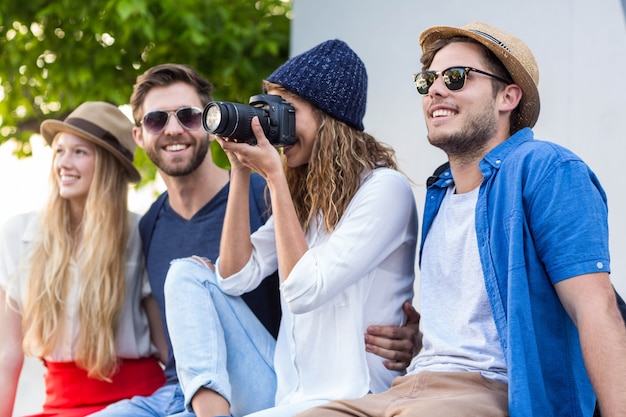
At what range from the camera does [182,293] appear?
8.93 ft

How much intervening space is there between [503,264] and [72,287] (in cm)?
191

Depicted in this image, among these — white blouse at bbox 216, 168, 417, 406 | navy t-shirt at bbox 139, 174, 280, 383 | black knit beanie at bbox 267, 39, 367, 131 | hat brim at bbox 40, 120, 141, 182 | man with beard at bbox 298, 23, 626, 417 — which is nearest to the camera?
man with beard at bbox 298, 23, 626, 417

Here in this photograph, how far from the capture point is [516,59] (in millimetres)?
2338

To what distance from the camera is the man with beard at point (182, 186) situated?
322cm

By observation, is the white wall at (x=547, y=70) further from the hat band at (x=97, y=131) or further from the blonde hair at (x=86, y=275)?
the blonde hair at (x=86, y=275)

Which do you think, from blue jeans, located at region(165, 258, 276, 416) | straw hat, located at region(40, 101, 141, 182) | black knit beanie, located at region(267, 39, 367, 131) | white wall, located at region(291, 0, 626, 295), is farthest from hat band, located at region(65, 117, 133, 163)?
white wall, located at region(291, 0, 626, 295)

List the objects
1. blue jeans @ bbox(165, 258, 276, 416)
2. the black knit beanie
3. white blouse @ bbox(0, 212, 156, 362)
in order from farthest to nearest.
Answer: white blouse @ bbox(0, 212, 156, 362)
the black knit beanie
blue jeans @ bbox(165, 258, 276, 416)

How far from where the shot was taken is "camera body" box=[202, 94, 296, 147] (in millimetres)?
2576

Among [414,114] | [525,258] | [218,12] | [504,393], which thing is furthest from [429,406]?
[218,12]

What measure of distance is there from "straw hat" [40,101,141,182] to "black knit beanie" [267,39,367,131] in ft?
3.54

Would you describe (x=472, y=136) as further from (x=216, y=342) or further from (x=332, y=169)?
(x=216, y=342)

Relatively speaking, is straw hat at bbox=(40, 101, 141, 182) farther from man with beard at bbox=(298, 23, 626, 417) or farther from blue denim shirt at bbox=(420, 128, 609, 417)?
blue denim shirt at bbox=(420, 128, 609, 417)

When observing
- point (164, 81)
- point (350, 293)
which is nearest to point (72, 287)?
point (164, 81)

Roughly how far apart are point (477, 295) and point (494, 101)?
53cm
